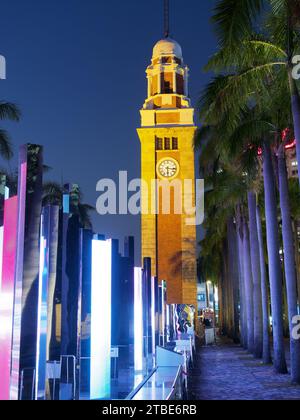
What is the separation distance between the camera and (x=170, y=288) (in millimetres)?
40938

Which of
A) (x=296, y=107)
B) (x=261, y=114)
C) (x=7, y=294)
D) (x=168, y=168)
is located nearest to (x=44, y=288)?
(x=7, y=294)

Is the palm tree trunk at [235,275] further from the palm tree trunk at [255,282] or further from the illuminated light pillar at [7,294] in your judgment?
the illuminated light pillar at [7,294]

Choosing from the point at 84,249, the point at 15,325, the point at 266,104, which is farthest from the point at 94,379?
the point at 266,104

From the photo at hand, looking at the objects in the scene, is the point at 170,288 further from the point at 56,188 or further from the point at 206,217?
the point at 56,188

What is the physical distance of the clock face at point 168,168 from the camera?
42.2 metres

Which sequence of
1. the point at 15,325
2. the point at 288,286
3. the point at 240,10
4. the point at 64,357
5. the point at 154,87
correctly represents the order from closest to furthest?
the point at 15,325, the point at 64,357, the point at 240,10, the point at 288,286, the point at 154,87

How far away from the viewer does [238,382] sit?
14.5m

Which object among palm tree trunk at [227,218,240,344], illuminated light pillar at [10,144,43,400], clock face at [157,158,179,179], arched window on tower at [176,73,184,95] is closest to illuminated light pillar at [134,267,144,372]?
illuminated light pillar at [10,144,43,400]

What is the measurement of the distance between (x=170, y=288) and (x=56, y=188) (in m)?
14.4

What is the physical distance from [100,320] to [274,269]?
8675 mm

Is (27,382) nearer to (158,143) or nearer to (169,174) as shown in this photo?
(169,174)

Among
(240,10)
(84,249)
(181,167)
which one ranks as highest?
(181,167)

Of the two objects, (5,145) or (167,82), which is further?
(167,82)

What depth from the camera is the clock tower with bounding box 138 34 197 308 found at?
41.1 m
